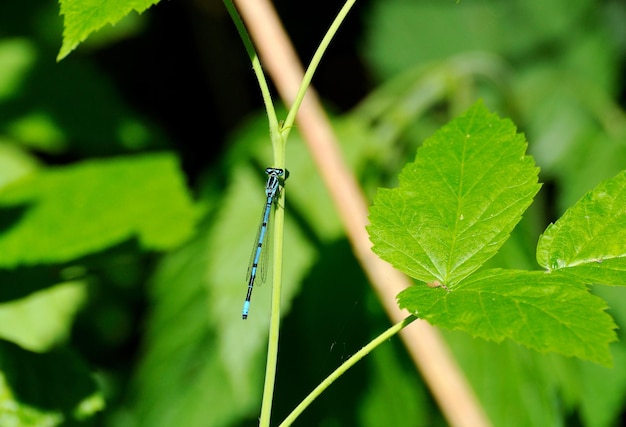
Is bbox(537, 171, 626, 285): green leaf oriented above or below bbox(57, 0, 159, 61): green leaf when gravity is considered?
below

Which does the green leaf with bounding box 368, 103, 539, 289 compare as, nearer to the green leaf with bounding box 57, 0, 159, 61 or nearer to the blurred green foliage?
the green leaf with bounding box 57, 0, 159, 61

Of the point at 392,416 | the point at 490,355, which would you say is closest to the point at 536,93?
the point at 490,355

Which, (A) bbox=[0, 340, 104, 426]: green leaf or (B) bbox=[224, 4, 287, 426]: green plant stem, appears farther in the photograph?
(A) bbox=[0, 340, 104, 426]: green leaf

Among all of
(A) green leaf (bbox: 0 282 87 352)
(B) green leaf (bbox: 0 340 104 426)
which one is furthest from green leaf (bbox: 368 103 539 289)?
(A) green leaf (bbox: 0 282 87 352)

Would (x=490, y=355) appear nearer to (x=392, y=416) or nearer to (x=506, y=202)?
(x=392, y=416)

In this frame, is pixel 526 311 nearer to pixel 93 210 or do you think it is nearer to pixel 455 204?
pixel 455 204

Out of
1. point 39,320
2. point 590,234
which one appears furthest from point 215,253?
point 590,234

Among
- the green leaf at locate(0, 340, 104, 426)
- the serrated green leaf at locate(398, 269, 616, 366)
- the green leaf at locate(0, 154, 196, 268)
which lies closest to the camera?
the serrated green leaf at locate(398, 269, 616, 366)
